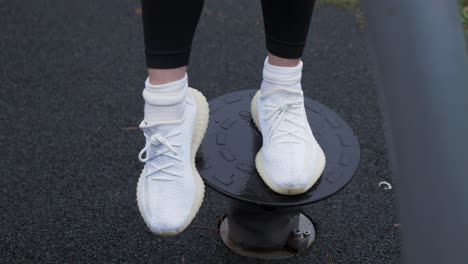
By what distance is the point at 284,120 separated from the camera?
1.12m

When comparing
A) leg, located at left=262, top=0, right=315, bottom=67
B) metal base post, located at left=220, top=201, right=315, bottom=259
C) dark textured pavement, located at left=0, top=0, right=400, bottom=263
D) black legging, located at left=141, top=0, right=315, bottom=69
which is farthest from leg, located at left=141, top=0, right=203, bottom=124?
dark textured pavement, located at left=0, top=0, right=400, bottom=263

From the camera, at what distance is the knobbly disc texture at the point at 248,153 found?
109 cm

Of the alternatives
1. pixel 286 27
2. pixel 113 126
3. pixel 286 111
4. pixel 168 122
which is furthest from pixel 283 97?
pixel 113 126

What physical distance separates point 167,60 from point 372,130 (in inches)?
40.5

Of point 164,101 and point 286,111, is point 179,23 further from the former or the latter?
point 286,111

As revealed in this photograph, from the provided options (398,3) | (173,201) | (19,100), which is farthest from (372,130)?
(398,3)

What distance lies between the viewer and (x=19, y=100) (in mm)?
1867

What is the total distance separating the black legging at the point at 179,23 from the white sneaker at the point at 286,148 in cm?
14

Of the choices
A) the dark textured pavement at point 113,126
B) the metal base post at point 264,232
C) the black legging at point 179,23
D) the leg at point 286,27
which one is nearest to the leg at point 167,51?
the black legging at point 179,23

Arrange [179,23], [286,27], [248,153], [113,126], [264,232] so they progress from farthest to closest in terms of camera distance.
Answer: [113,126]
[264,232]
[248,153]
[286,27]
[179,23]

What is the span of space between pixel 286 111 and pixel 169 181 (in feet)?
0.90

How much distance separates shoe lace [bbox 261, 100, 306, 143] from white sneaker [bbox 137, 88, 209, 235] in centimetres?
16

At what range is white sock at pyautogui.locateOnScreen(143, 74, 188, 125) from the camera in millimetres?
982

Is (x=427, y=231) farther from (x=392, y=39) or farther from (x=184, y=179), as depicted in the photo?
(x=184, y=179)
